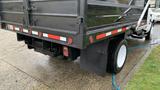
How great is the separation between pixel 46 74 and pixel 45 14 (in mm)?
1534

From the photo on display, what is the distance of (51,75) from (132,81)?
1.77 metres

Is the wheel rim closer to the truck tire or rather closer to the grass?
the truck tire

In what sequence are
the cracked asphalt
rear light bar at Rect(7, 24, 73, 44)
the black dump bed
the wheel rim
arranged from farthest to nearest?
1. the wheel rim
2. the cracked asphalt
3. rear light bar at Rect(7, 24, 73, 44)
4. the black dump bed

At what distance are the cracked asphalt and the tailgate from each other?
3.82 ft

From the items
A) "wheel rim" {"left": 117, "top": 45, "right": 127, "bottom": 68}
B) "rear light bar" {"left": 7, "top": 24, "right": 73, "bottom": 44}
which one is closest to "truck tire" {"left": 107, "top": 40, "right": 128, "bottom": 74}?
"wheel rim" {"left": 117, "top": 45, "right": 127, "bottom": 68}

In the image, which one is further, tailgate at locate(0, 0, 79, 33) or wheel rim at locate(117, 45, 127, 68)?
wheel rim at locate(117, 45, 127, 68)

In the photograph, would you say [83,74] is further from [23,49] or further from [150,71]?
[23,49]

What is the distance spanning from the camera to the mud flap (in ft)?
9.64

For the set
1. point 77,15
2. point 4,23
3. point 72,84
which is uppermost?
point 77,15

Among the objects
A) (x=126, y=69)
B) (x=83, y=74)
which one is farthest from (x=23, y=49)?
(x=126, y=69)

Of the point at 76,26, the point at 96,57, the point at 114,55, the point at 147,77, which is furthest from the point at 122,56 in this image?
the point at 76,26

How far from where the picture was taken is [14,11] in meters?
3.23

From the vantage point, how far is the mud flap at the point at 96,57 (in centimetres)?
294

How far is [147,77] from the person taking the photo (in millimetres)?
3377
